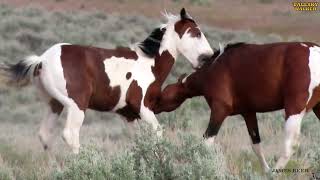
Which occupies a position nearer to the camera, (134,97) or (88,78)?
(88,78)

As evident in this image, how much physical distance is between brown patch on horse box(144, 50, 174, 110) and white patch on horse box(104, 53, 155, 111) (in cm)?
7

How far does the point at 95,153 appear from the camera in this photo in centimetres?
591

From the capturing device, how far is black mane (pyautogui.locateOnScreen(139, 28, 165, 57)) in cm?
928

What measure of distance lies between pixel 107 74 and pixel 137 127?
0.83m

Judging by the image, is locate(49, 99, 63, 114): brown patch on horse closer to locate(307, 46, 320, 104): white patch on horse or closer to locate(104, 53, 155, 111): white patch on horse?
locate(104, 53, 155, 111): white patch on horse

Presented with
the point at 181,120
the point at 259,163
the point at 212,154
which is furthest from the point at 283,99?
the point at 181,120

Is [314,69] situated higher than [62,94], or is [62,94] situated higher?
[314,69]

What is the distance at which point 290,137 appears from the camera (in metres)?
7.27

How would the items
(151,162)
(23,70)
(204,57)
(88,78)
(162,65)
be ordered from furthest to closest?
(162,65) < (204,57) < (88,78) < (23,70) < (151,162)

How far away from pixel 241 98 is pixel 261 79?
340 millimetres

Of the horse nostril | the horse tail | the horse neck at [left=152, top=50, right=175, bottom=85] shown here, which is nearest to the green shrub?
the horse tail

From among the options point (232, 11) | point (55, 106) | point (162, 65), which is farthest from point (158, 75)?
point (232, 11)

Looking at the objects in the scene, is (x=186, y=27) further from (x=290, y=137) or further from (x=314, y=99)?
(x=290, y=137)

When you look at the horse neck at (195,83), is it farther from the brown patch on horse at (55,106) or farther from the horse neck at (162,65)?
the brown patch on horse at (55,106)
